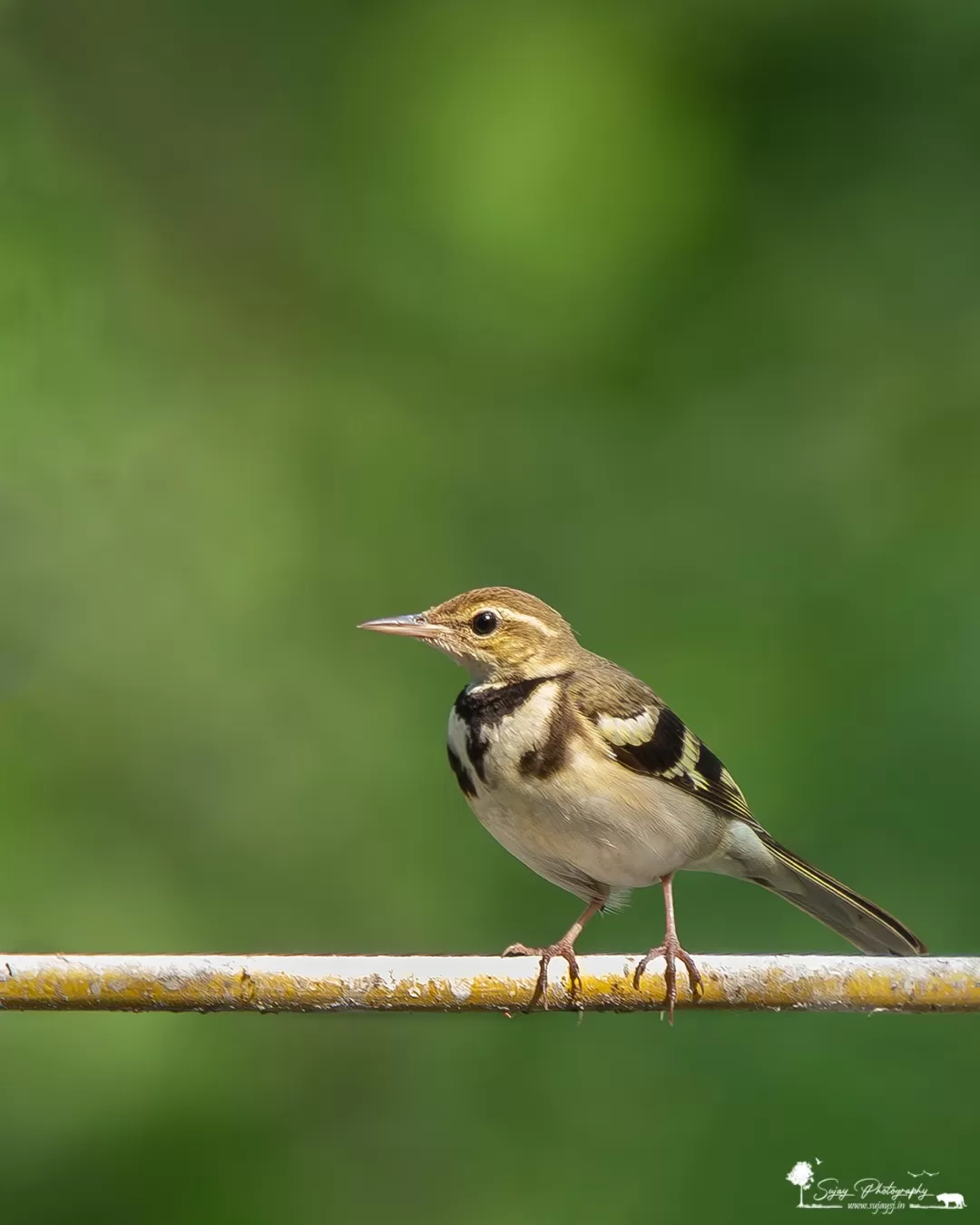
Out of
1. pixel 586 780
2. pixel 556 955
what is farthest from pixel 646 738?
pixel 556 955

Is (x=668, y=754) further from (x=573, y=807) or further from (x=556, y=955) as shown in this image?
(x=556, y=955)

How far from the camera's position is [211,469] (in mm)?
11188

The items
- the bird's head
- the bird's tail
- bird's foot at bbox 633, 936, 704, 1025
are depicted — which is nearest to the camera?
bird's foot at bbox 633, 936, 704, 1025

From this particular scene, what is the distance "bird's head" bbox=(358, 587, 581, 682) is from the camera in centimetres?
513

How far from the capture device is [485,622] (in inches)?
203

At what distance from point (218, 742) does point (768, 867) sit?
549 centimetres

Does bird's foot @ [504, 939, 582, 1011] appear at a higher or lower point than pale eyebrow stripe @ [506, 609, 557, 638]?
lower

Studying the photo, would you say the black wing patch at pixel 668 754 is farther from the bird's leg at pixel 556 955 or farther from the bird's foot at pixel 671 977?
the bird's foot at pixel 671 977

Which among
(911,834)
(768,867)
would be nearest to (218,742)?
(911,834)

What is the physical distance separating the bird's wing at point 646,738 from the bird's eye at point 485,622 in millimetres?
320

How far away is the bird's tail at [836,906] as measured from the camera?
526cm

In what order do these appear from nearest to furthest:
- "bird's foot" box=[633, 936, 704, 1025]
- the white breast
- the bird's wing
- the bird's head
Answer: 1. "bird's foot" box=[633, 936, 704, 1025]
2. the white breast
3. the bird's wing
4. the bird's head

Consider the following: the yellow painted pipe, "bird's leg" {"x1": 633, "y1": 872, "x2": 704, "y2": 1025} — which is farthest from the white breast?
the yellow painted pipe

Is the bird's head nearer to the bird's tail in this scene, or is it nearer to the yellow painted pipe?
the bird's tail
